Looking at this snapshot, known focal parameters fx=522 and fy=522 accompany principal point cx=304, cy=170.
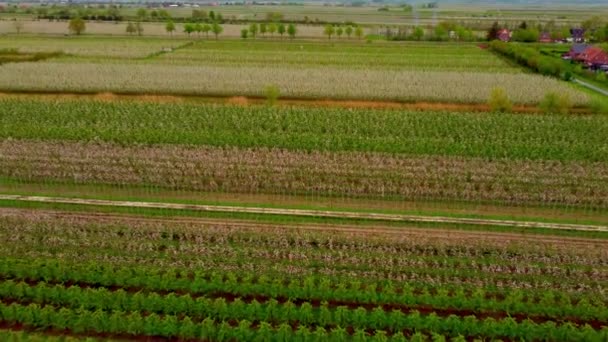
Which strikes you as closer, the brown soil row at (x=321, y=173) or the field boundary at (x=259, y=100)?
the brown soil row at (x=321, y=173)

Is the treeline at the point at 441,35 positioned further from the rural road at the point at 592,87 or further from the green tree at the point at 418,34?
the rural road at the point at 592,87

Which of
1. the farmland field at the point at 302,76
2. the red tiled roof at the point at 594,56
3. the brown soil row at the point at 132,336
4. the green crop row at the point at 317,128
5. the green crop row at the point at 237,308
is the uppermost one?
the red tiled roof at the point at 594,56

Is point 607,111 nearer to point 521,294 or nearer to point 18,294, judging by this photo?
point 521,294

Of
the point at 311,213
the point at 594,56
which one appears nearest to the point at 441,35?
the point at 594,56

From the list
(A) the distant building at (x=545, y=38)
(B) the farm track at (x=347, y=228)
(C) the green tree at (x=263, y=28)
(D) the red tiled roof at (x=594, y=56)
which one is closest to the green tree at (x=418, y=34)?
(A) the distant building at (x=545, y=38)

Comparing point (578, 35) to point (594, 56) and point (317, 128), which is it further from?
point (317, 128)
